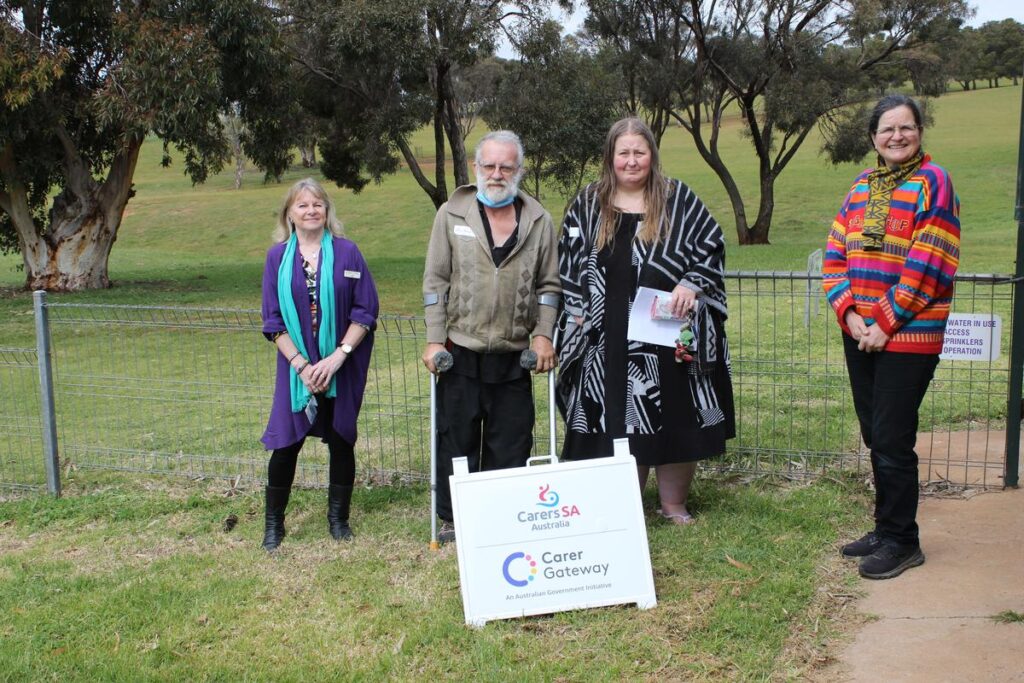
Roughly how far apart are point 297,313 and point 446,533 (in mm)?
1323

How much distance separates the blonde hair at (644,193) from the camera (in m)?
4.71

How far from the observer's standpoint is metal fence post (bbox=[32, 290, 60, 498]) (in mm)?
6180

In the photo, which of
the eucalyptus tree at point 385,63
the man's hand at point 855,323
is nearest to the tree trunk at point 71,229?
the eucalyptus tree at point 385,63

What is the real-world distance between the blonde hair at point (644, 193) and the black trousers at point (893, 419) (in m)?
1.01

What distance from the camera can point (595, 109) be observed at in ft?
92.0

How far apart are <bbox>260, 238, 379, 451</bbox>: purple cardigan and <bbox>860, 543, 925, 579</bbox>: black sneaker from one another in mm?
2514

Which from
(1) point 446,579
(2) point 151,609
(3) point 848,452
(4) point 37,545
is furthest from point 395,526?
(3) point 848,452

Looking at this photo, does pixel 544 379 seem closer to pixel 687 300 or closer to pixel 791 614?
pixel 687 300

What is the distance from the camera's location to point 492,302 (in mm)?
4801

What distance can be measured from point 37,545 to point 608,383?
3195 mm

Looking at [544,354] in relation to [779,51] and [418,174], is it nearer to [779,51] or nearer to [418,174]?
[418,174]

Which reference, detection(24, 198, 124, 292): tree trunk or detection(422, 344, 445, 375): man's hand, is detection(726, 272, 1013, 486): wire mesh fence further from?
detection(24, 198, 124, 292): tree trunk

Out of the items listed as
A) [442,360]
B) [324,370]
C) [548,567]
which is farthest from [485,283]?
[548,567]

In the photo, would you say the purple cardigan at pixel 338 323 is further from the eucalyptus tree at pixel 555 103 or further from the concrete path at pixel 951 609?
the eucalyptus tree at pixel 555 103
